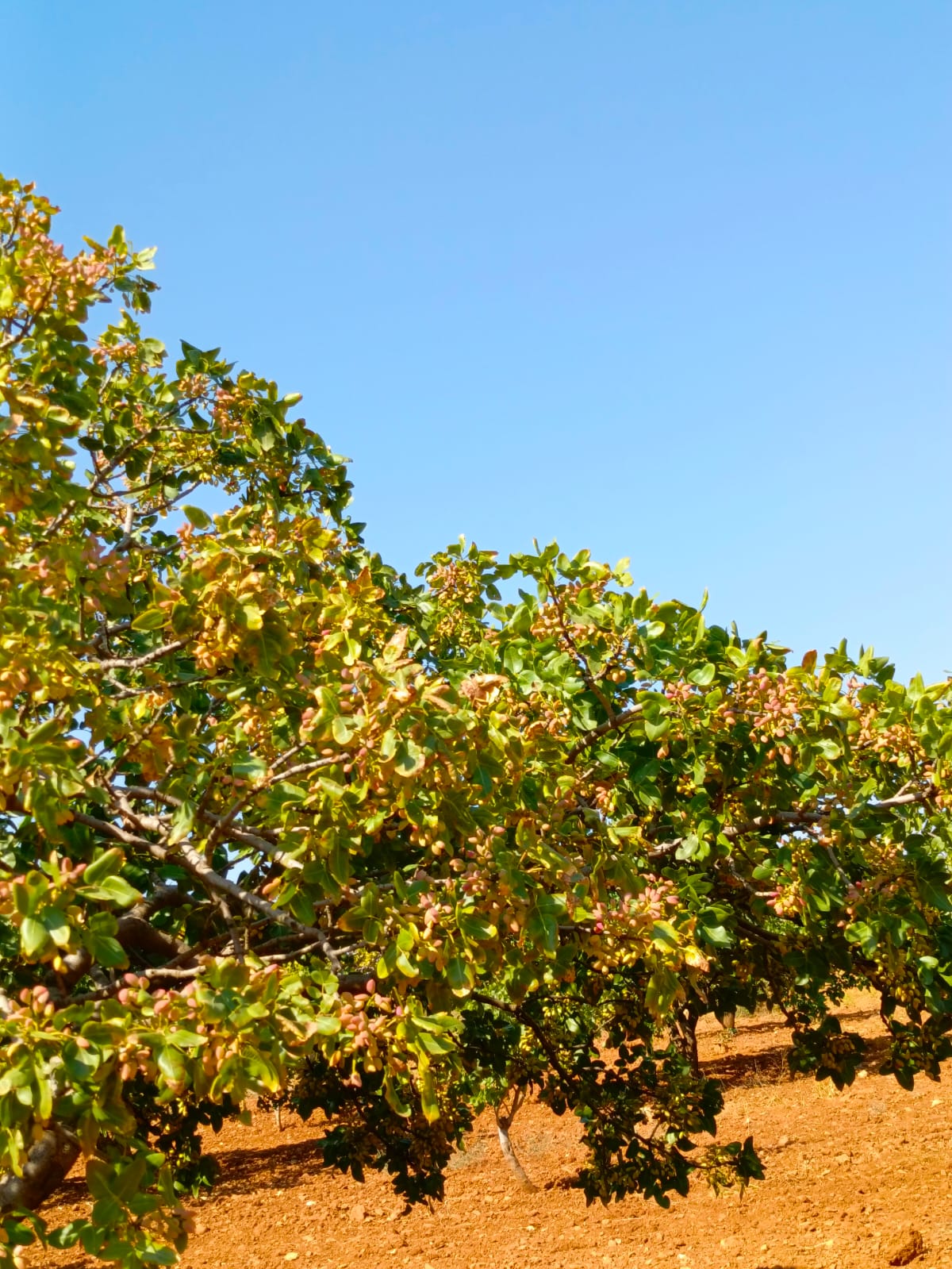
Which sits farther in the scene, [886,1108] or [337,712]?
[886,1108]

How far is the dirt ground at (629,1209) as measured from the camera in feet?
37.5

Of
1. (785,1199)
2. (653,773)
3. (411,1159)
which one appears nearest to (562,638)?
(653,773)

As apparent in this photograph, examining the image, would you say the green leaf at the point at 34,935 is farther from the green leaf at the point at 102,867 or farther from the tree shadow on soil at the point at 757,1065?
the tree shadow on soil at the point at 757,1065

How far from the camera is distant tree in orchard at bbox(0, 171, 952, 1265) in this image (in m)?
2.71

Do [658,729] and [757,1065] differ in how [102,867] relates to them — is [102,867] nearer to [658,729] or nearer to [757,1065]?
[658,729]

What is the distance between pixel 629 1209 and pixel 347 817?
44.3 ft

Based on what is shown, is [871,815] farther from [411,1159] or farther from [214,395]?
[214,395]

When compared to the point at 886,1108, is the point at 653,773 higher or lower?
higher

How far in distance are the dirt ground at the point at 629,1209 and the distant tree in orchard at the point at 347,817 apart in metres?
4.48

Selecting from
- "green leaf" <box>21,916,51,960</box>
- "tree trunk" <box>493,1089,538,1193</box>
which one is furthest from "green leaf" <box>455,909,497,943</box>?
"tree trunk" <box>493,1089,538,1193</box>

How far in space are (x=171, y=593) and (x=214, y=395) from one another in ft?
8.79

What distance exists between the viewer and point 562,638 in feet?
15.8

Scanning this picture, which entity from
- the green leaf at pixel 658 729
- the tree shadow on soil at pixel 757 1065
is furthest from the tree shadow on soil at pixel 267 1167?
the green leaf at pixel 658 729

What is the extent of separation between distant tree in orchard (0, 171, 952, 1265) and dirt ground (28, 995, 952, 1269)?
4484 millimetres
